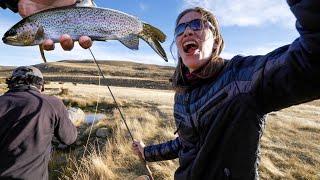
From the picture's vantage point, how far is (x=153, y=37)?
2.97m

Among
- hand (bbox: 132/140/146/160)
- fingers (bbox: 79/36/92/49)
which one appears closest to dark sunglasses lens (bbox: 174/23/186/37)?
fingers (bbox: 79/36/92/49)

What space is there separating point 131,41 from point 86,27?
0.31 metres

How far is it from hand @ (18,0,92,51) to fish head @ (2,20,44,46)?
66 mm

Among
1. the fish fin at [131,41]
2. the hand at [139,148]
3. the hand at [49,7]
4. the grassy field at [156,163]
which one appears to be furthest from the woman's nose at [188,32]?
the grassy field at [156,163]

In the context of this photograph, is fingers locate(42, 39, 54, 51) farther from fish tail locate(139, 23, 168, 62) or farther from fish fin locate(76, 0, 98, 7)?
fish tail locate(139, 23, 168, 62)

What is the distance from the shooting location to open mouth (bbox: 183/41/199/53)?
328 centimetres

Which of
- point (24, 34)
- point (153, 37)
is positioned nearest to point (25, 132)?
point (24, 34)

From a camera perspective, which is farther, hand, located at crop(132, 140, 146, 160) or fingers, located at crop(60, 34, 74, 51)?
hand, located at crop(132, 140, 146, 160)

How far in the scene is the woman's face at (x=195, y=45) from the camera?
10.5 feet

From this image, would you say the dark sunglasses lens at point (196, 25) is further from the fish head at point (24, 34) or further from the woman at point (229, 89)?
the fish head at point (24, 34)

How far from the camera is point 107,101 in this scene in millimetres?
26578

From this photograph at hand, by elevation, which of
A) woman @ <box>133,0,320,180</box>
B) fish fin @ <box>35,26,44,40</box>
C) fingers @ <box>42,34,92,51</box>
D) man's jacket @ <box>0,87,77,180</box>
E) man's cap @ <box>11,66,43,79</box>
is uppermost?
fish fin @ <box>35,26,44,40</box>

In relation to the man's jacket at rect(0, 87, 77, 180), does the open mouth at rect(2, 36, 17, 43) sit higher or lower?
higher

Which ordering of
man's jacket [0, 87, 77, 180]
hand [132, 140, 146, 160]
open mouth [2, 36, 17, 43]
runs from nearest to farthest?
open mouth [2, 36, 17, 43] → hand [132, 140, 146, 160] → man's jacket [0, 87, 77, 180]
